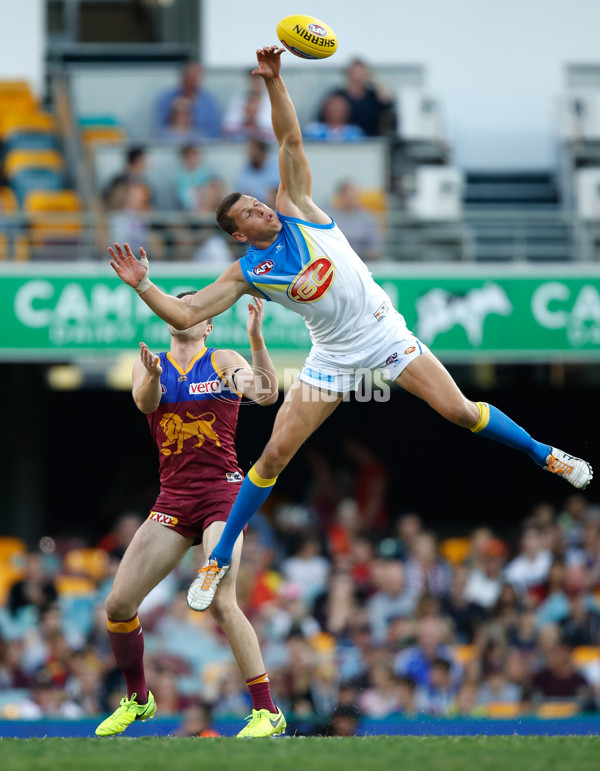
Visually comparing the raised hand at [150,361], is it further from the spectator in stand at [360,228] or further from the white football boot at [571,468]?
the spectator in stand at [360,228]

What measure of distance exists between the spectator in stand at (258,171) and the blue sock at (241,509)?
267 inches

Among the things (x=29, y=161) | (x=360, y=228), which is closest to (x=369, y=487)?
(x=360, y=228)

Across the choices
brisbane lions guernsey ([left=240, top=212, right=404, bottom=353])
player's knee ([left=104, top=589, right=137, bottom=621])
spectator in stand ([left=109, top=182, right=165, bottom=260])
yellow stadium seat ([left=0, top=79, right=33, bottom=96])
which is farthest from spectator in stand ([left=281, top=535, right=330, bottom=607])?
yellow stadium seat ([left=0, top=79, right=33, bottom=96])

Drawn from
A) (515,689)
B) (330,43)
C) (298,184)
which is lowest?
(515,689)

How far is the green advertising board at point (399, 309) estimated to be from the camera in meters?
12.4

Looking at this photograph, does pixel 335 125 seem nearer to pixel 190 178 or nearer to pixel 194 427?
pixel 190 178

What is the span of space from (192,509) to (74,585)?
595cm

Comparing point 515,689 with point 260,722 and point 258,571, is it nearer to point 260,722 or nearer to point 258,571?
point 258,571

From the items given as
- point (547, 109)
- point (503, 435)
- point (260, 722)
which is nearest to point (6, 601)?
point (260, 722)

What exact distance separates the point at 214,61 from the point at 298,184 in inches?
443

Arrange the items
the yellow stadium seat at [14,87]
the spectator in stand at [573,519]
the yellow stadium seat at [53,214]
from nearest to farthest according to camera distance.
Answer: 1. the spectator in stand at [573,519]
2. the yellow stadium seat at [53,214]
3. the yellow stadium seat at [14,87]

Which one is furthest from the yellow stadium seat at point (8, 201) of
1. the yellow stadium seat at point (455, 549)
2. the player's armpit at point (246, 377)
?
the player's armpit at point (246, 377)

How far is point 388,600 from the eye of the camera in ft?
39.4

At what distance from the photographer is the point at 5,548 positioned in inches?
559
